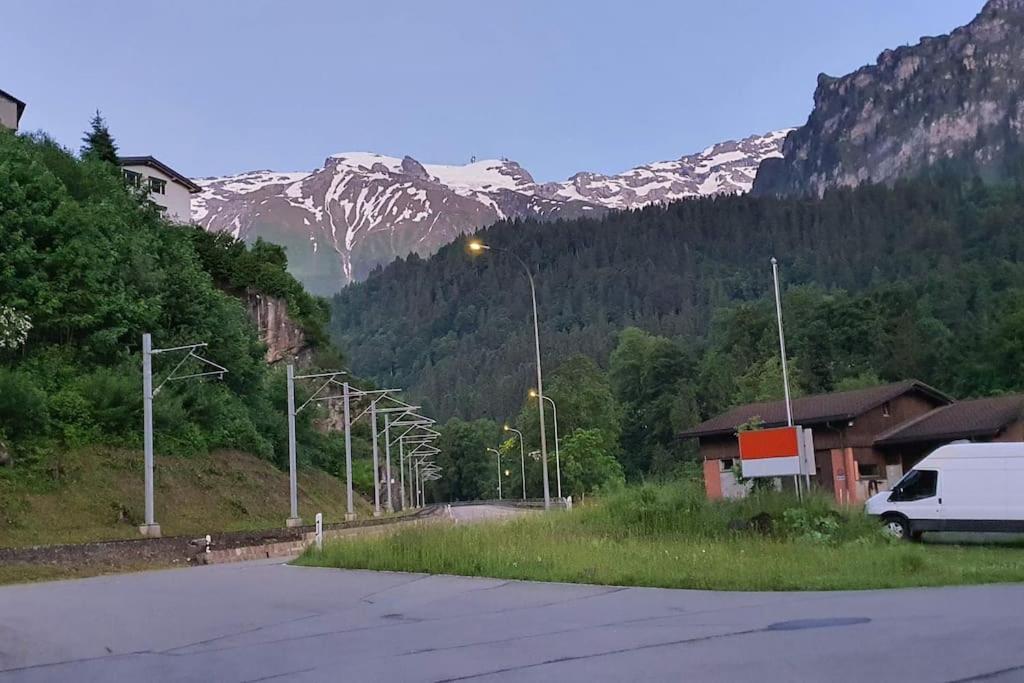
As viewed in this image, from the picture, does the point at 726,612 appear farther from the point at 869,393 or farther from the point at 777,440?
the point at 869,393

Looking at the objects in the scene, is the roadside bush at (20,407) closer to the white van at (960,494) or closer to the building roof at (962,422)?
the white van at (960,494)

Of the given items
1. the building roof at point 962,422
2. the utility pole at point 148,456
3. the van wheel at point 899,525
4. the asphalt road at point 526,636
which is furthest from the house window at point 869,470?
the asphalt road at point 526,636

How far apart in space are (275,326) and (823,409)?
45086mm

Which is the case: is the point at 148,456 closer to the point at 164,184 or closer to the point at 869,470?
the point at 869,470

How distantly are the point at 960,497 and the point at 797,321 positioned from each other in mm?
92821

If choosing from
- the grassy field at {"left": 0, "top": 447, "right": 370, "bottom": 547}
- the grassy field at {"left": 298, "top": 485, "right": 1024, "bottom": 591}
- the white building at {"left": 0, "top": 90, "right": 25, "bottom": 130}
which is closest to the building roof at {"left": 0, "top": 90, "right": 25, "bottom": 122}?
the white building at {"left": 0, "top": 90, "right": 25, "bottom": 130}

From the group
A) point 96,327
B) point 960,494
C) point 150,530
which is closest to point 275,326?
point 96,327

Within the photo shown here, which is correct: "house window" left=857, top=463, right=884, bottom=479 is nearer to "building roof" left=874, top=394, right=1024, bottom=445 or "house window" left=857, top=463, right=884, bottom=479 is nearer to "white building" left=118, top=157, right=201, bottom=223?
"building roof" left=874, top=394, right=1024, bottom=445

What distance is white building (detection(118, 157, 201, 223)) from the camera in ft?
257

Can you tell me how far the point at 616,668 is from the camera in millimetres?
7742

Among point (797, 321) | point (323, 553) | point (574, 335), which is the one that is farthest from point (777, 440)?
point (574, 335)

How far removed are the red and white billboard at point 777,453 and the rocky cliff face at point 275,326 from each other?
178 feet

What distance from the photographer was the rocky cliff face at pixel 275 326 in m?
75.6

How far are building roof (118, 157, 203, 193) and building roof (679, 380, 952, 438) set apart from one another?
49837 millimetres
